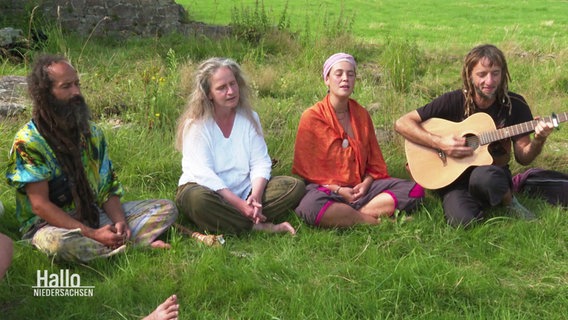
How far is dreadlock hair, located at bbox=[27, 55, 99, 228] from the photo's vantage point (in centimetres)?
330

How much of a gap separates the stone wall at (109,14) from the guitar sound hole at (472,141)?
837 cm

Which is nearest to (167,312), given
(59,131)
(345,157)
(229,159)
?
(59,131)

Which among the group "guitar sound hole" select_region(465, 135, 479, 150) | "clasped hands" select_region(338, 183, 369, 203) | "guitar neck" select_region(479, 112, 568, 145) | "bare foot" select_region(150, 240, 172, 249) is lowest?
"bare foot" select_region(150, 240, 172, 249)

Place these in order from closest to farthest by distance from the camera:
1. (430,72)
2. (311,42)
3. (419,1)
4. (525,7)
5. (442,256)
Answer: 1. (442,256)
2. (430,72)
3. (311,42)
4. (525,7)
5. (419,1)

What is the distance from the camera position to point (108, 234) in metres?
3.38

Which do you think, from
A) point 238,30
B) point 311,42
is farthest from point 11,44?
point 311,42

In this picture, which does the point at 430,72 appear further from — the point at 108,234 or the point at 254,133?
the point at 108,234

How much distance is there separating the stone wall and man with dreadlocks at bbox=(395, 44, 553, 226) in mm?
8193

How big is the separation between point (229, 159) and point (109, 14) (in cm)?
861

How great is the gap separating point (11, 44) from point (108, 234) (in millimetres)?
5886

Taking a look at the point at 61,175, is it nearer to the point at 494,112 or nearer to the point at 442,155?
the point at 442,155

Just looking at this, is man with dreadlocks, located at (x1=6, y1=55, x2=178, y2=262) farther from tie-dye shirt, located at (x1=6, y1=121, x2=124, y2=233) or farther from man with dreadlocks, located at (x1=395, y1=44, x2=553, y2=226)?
man with dreadlocks, located at (x1=395, y1=44, x2=553, y2=226)

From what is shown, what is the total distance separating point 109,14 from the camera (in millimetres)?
11594

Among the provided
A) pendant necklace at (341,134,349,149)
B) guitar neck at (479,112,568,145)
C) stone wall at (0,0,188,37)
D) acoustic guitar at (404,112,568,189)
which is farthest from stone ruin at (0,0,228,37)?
guitar neck at (479,112,568,145)
